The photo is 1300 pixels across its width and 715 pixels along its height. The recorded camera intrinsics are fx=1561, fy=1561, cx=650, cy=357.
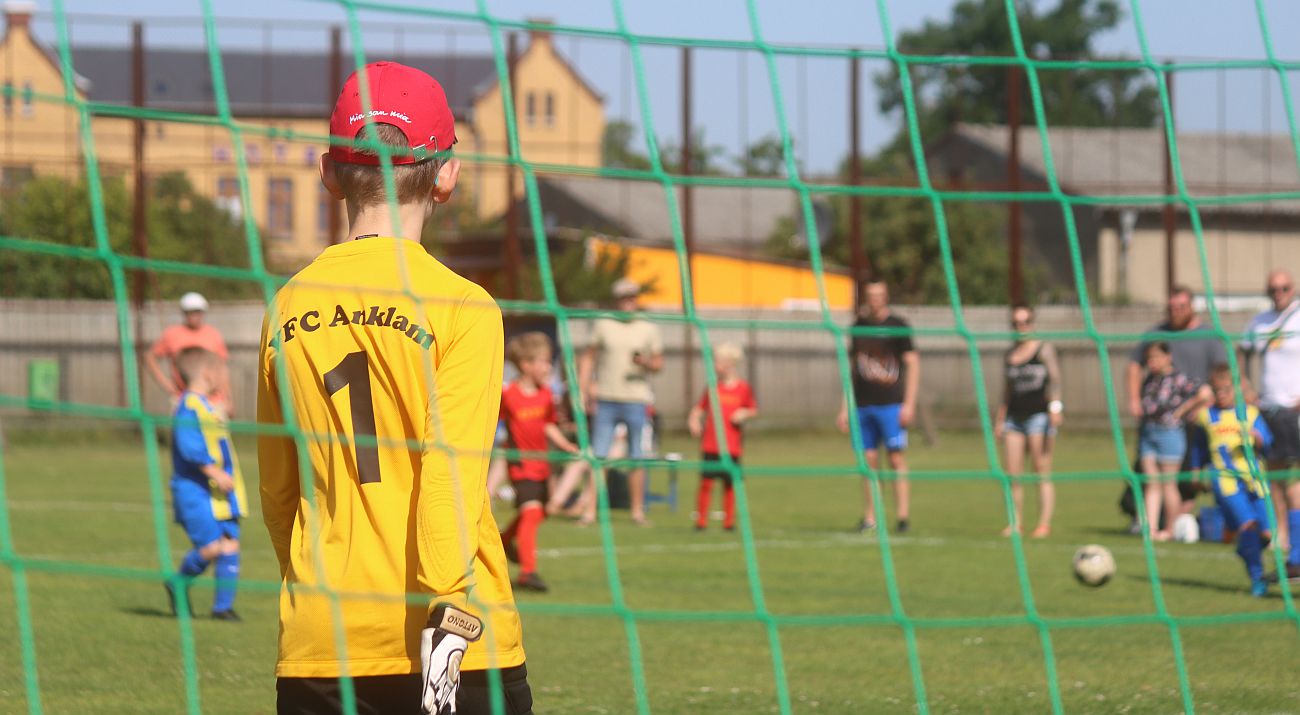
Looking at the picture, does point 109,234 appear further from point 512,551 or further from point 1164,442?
point 1164,442

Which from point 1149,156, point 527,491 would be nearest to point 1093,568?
point 527,491

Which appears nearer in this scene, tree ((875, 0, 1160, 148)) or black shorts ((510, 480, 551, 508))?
black shorts ((510, 480, 551, 508))

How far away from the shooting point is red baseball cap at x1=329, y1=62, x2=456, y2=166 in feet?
8.49

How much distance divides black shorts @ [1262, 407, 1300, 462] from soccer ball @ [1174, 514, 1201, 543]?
8.45 ft

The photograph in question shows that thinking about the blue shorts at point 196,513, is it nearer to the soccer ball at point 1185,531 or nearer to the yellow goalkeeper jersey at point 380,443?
the yellow goalkeeper jersey at point 380,443

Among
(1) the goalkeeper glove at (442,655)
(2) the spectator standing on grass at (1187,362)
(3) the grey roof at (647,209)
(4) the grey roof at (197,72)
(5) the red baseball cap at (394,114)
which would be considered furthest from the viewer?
(3) the grey roof at (647,209)

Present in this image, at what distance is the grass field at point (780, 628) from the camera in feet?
18.5

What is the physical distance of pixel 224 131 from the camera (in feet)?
42.2

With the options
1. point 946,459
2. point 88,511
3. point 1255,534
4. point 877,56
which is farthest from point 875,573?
point 946,459

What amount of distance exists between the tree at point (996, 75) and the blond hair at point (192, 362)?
175 ft

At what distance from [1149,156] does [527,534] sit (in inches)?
1570

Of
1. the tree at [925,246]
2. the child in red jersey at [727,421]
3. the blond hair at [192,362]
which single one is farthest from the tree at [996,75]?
the blond hair at [192,362]

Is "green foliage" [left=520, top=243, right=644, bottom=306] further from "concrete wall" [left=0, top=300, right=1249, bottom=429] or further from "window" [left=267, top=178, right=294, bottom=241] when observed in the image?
"window" [left=267, top=178, right=294, bottom=241]

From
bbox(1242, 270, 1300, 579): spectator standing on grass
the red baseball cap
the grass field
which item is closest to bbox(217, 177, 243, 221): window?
the grass field
